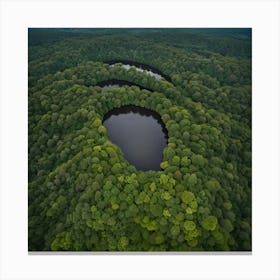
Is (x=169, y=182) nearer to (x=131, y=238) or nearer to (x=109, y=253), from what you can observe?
(x=131, y=238)

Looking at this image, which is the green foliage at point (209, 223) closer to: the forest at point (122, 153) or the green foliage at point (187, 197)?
the forest at point (122, 153)

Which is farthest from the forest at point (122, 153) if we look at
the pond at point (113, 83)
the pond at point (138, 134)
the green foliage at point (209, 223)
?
the pond at point (138, 134)

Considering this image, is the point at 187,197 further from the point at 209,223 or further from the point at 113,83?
the point at 113,83

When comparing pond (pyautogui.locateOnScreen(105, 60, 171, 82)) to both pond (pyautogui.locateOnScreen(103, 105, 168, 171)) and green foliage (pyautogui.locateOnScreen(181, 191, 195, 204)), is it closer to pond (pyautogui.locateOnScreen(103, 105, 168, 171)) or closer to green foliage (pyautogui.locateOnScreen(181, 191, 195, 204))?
pond (pyautogui.locateOnScreen(103, 105, 168, 171))

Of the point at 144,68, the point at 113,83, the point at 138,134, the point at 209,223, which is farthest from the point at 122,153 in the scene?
the point at 144,68

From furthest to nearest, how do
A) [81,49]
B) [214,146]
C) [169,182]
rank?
[81,49], [214,146], [169,182]

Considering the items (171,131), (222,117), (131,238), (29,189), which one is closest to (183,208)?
(131,238)
